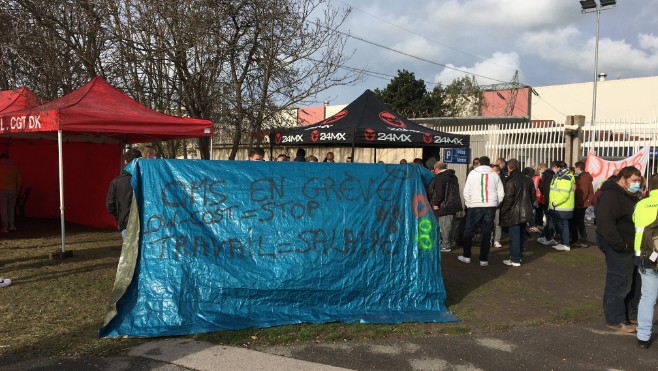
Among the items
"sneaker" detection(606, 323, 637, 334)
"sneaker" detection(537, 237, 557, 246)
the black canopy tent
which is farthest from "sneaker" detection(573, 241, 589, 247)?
"sneaker" detection(606, 323, 637, 334)

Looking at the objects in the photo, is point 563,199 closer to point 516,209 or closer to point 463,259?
point 516,209

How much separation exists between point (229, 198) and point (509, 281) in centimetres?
444

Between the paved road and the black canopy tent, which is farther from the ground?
the black canopy tent

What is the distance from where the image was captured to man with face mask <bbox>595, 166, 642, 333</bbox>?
205 inches

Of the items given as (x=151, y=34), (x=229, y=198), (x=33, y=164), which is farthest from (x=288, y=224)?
(x=33, y=164)

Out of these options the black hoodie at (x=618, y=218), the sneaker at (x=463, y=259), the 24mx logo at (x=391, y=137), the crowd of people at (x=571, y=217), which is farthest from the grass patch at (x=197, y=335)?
the 24mx logo at (x=391, y=137)

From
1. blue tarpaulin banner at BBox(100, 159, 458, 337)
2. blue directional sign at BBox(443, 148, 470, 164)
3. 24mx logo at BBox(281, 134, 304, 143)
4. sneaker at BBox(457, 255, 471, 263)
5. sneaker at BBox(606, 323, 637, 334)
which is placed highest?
24mx logo at BBox(281, 134, 304, 143)

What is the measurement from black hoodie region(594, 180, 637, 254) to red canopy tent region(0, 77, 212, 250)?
676 centimetres

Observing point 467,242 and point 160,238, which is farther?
point 467,242

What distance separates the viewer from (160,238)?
16.8 feet

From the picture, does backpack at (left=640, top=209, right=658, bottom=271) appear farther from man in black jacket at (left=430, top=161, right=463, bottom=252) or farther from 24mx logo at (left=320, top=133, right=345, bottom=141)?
24mx logo at (left=320, top=133, right=345, bottom=141)

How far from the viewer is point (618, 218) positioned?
5.20 meters

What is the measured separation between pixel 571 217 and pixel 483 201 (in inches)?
121

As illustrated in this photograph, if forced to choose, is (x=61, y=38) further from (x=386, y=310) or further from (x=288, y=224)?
(x=386, y=310)
